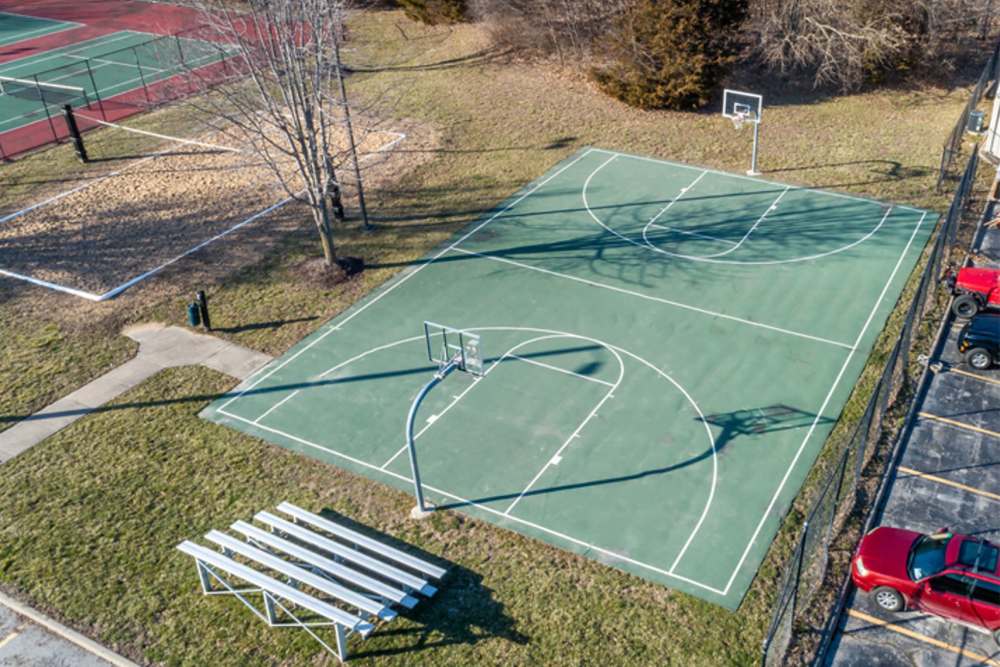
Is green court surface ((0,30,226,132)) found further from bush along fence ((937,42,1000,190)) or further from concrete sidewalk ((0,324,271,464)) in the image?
bush along fence ((937,42,1000,190))

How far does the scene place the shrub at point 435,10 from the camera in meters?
47.8

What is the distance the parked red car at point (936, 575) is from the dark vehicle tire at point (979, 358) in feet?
22.5

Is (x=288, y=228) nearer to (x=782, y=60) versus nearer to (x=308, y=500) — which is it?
(x=308, y=500)

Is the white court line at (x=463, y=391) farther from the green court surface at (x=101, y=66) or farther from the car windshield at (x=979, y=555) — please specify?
the green court surface at (x=101, y=66)

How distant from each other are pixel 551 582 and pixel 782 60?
92.0 feet

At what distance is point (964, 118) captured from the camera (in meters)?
33.8

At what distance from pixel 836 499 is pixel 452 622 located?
7694mm

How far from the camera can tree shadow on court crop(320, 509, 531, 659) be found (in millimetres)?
16172

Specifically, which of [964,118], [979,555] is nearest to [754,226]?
[964,118]

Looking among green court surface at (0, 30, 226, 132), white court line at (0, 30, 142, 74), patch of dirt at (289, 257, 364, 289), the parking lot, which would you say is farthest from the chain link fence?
the parking lot

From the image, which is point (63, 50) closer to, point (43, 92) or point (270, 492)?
point (43, 92)

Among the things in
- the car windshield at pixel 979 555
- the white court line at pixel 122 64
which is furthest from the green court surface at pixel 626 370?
the white court line at pixel 122 64

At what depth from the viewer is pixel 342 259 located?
2755cm

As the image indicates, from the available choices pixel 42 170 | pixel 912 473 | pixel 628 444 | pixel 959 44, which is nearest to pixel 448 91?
pixel 42 170
